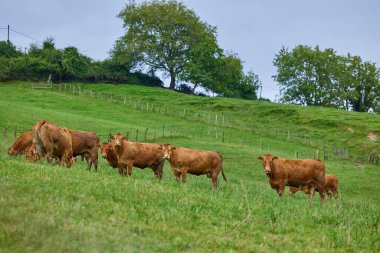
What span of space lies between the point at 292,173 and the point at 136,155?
552 cm

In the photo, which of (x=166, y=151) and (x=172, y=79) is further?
(x=172, y=79)

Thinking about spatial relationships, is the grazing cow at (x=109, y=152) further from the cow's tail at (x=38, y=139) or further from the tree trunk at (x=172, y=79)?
the tree trunk at (x=172, y=79)

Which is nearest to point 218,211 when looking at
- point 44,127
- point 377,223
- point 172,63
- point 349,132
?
point 377,223

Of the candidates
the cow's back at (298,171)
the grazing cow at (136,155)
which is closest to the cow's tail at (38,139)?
the grazing cow at (136,155)

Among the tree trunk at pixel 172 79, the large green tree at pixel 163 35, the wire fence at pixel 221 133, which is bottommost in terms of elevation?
the wire fence at pixel 221 133

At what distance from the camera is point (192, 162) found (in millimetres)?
19438

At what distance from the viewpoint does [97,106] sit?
66.2 meters

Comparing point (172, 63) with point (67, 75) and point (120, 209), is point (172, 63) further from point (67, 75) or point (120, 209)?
point (120, 209)

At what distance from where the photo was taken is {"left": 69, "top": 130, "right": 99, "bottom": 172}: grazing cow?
1991 cm

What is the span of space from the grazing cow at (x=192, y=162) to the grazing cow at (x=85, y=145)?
2.86 metres

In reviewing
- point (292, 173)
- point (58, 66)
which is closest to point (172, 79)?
point (58, 66)

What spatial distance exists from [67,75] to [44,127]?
230ft

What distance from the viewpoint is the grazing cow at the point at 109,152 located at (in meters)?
19.9

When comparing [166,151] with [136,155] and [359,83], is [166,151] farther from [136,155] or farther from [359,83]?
[359,83]
